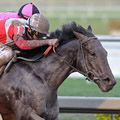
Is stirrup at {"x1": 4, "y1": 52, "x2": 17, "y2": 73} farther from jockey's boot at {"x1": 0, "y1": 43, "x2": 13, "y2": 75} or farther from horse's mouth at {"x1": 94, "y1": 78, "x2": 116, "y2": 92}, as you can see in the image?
horse's mouth at {"x1": 94, "y1": 78, "x2": 116, "y2": 92}

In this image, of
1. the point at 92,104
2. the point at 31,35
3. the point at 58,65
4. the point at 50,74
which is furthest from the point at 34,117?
the point at 92,104

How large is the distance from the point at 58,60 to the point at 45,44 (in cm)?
21

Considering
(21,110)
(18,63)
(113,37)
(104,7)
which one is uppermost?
(18,63)

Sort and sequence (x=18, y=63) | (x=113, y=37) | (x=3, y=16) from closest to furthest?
(x=18, y=63) < (x=3, y=16) < (x=113, y=37)

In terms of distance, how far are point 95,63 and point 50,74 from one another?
1.58 ft

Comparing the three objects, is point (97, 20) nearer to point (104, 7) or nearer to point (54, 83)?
point (104, 7)

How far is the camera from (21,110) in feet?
13.0

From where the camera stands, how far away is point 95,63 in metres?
3.91

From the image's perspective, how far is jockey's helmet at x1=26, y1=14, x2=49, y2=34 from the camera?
409cm

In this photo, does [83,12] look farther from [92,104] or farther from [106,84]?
[106,84]

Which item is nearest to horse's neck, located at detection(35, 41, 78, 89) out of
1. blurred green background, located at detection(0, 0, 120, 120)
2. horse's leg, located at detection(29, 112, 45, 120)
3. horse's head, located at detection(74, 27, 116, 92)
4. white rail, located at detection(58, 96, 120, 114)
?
horse's head, located at detection(74, 27, 116, 92)

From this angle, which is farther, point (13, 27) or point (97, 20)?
point (97, 20)

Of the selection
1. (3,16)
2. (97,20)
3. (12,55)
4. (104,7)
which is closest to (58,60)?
(12,55)

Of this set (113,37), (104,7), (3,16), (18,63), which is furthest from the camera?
(104,7)
